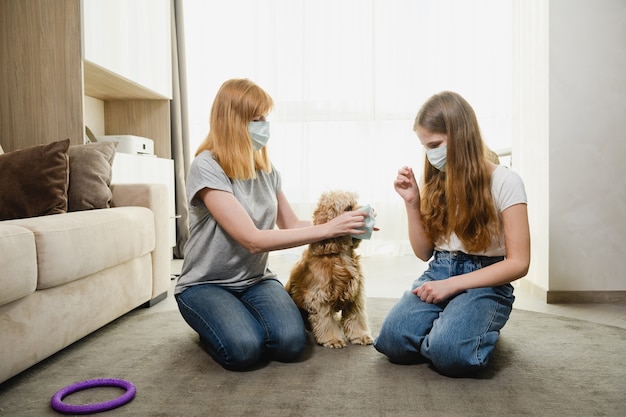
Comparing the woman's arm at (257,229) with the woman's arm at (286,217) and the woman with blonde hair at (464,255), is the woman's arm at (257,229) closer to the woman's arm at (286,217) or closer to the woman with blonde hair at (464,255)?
the woman with blonde hair at (464,255)

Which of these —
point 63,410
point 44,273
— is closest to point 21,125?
point 44,273

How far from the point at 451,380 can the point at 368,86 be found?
3240 mm

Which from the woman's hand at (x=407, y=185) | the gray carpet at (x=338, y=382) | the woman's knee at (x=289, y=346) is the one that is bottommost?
the gray carpet at (x=338, y=382)

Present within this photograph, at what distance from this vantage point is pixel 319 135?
449 centimetres

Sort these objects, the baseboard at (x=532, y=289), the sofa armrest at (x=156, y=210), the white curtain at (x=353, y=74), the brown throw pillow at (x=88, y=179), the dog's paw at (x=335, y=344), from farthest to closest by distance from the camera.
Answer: the white curtain at (x=353, y=74), the baseboard at (x=532, y=289), the sofa armrest at (x=156, y=210), the brown throw pillow at (x=88, y=179), the dog's paw at (x=335, y=344)

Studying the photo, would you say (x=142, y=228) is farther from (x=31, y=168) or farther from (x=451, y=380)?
(x=451, y=380)

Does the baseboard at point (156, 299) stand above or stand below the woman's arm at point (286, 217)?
below

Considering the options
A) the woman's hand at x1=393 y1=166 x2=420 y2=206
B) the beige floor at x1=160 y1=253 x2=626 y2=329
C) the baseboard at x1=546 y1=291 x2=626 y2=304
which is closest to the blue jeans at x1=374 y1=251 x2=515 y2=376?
the woman's hand at x1=393 y1=166 x2=420 y2=206

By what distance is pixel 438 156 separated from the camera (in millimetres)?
1757

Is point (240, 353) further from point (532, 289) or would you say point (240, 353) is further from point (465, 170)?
point (532, 289)

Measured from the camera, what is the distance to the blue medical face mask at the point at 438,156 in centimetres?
174

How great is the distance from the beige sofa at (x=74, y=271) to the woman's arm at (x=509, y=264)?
4.15 ft

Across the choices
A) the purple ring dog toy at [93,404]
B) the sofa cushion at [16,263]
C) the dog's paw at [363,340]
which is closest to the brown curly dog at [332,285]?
the dog's paw at [363,340]

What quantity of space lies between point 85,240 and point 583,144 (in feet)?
7.46
